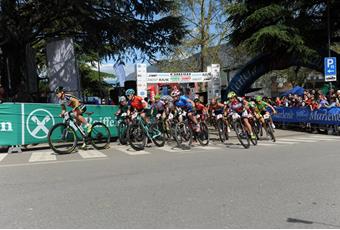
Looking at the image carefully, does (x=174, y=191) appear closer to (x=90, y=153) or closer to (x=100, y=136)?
(x=90, y=153)

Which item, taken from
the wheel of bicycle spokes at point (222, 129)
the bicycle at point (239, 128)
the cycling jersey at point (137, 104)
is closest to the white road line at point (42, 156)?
the cycling jersey at point (137, 104)

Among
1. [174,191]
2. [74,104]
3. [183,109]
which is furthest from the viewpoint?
[183,109]

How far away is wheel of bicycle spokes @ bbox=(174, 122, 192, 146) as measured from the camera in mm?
12817

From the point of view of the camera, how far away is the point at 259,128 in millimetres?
15086

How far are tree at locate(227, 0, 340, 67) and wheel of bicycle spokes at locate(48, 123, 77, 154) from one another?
551 inches

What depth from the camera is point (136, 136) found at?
41.0 feet

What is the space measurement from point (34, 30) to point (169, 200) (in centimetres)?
1947

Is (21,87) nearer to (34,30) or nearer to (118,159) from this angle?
(34,30)

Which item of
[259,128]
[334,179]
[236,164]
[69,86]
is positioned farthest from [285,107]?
[334,179]

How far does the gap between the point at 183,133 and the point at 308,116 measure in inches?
342

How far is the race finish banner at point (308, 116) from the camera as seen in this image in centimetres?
1760

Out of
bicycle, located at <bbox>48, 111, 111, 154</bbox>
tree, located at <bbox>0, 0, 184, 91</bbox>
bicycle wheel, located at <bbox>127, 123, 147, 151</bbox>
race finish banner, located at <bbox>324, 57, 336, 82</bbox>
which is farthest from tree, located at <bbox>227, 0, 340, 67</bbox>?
bicycle, located at <bbox>48, 111, 111, 154</bbox>

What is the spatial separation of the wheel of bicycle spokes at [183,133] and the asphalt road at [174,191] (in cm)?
175

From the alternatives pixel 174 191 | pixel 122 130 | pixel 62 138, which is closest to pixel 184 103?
pixel 122 130
